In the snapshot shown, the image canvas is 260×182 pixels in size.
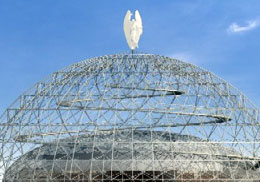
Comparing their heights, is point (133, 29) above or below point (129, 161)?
above

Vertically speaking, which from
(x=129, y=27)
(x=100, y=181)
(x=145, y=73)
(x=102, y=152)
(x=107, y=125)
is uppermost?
(x=129, y=27)

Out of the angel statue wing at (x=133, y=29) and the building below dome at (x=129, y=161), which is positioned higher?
the angel statue wing at (x=133, y=29)

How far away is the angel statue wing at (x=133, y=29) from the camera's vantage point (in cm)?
4394

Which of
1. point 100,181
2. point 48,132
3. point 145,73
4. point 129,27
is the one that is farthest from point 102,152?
point 129,27

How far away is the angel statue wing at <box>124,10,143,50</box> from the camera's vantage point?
43.9 m

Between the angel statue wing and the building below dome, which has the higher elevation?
the angel statue wing

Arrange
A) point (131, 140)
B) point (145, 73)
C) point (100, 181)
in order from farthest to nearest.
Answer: point (145, 73)
point (131, 140)
point (100, 181)

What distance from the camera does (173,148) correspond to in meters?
40.3

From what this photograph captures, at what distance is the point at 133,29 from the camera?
144 ft

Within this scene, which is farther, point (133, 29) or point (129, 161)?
point (133, 29)

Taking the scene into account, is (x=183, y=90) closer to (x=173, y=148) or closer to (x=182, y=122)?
(x=182, y=122)

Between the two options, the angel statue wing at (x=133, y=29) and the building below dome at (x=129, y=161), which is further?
A: the angel statue wing at (x=133, y=29)

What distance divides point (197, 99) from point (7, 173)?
21.9 m

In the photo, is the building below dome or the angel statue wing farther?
the angel statue wing
